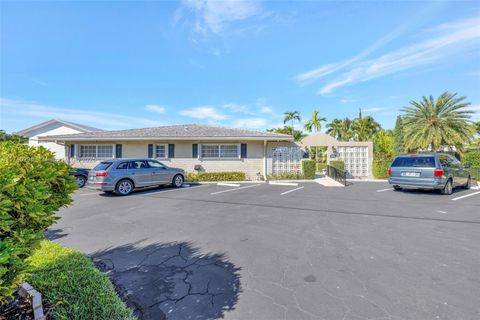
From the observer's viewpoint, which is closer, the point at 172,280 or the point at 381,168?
the point at 172,280

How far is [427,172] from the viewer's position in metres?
8.97

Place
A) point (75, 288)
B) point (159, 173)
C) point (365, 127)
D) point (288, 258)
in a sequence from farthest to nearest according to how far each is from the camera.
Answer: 1. point (365, 127)
2. point (159, 173)
3. point (288, 258)
4. point (75, 288)

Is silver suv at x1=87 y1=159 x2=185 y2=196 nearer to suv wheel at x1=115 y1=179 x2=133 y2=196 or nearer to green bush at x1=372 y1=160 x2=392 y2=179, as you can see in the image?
suv wheel at x1=115 y1=179 x2=133 y2=196

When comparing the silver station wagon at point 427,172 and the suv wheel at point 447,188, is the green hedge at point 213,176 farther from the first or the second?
the suv wheel at point 447,188

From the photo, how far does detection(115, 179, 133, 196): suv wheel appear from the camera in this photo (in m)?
9.72

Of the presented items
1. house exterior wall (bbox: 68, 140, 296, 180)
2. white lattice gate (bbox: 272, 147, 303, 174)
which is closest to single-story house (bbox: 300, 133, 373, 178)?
white lattice gate (bbox: 272, 147, 303, 174)

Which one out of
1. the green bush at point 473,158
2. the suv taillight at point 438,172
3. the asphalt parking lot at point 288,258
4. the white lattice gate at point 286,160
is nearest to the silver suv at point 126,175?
the asphalt parking lot at point 288,258

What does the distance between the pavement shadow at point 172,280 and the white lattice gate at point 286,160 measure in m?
11.5

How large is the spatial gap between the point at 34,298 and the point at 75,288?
55 centimetres

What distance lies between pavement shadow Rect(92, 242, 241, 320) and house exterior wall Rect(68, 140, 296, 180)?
10.6 meters

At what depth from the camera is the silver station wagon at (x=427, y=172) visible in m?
8.88

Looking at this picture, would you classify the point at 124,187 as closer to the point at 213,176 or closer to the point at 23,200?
the point at 213,176

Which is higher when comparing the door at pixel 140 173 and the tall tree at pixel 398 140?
the tall tree at pixel 398 140

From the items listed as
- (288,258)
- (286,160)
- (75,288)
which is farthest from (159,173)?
(288,258)
